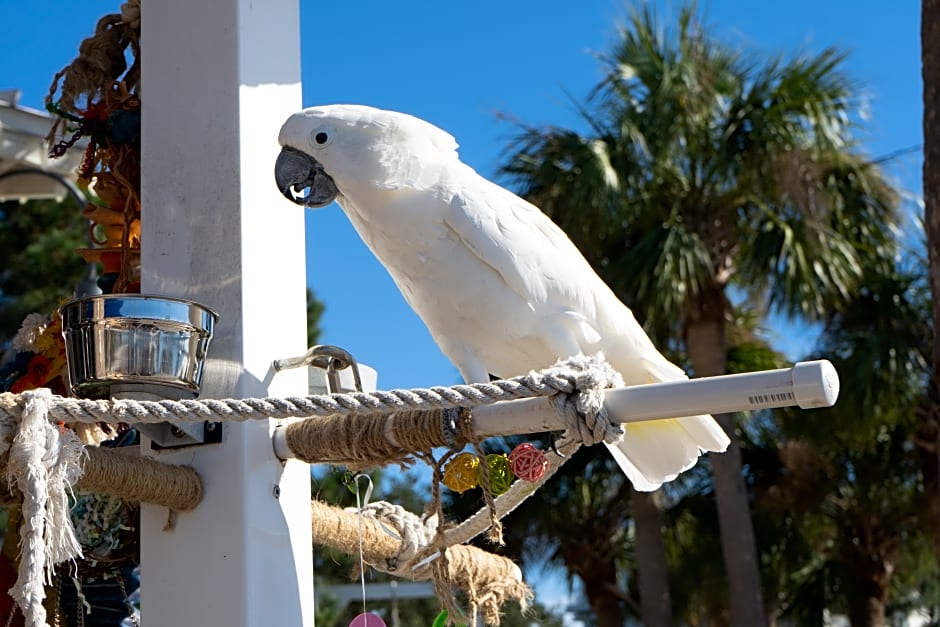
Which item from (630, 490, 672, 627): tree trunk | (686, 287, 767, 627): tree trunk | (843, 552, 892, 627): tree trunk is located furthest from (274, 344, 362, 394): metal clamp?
(843, 552, 892, 627): tree trunk

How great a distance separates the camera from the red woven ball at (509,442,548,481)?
5.80ft

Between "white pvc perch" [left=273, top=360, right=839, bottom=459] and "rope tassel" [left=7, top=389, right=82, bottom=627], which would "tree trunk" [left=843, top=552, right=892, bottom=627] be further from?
"rope tassel" [left=7, top=389, right=82, bottom=627]

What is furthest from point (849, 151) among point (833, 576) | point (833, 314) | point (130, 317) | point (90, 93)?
point (130, 317)

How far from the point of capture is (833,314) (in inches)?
312

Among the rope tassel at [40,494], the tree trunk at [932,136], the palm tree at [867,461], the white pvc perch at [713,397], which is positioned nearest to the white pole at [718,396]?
the white pvc perch at [713,397]

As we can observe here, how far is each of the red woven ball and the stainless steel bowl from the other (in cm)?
52

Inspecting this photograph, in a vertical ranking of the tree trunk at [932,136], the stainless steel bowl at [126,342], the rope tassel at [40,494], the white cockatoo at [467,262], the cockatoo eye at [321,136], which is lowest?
the rope tassel at [40,494]

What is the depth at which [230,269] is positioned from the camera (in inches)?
77.9

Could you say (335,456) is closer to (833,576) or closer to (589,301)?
(589,301)

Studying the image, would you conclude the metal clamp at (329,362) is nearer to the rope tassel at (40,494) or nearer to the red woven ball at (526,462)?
the red woven ball at (526,462)

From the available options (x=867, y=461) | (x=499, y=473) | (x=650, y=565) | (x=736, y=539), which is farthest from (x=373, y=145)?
(x=867, y=461)

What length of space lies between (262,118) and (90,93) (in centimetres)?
49

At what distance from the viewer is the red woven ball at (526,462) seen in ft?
5.80

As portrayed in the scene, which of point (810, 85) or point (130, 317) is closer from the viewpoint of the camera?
point (130, 317)
